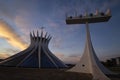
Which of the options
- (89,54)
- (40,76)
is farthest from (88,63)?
(40,76)

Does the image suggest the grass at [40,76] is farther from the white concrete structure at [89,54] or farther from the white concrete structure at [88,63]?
the white concrete structure at [89,54]

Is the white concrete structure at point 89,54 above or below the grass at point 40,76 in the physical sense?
above

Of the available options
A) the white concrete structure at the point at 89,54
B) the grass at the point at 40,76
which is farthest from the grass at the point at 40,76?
the white concrete structure at the point at 89,54

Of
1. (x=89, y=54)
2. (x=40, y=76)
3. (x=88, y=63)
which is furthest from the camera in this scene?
(x=89, y=54)

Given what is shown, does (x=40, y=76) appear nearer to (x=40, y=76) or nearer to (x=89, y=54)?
(x=40, y=76)

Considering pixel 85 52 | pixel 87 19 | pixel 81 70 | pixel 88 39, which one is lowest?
pixel 81 70

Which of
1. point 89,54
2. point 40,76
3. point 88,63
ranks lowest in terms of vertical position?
point 40,76

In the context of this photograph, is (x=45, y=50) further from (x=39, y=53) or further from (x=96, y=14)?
(x=96, y=14)

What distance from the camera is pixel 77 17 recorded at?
20047mm

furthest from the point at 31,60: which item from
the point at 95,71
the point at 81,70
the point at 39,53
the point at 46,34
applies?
the point at 95,71

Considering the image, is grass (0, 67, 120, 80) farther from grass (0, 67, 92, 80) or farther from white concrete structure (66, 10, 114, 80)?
white concrete structure (66, 10, 114, 80)

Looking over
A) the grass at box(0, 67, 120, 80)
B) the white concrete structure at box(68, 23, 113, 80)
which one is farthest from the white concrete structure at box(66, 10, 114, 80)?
the grass at box(0, 67, 120, 80)

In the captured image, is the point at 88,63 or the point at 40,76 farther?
the point at 88,63

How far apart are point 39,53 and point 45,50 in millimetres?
3211
